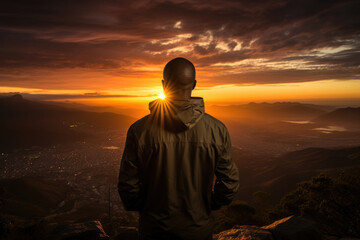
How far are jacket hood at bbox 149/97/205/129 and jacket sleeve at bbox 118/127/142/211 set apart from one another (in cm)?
48

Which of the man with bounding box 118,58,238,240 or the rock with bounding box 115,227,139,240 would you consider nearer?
the man with bounding box 118,58,238,240

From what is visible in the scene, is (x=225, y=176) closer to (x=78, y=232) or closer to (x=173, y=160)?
(x=173, y=160)

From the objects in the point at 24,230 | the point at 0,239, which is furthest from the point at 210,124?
the point at 24,230

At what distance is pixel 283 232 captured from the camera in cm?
798

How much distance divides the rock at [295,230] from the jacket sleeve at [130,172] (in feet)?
26.0

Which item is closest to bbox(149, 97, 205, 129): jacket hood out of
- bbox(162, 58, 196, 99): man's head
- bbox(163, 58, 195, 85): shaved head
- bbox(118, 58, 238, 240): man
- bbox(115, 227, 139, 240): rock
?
bbox(118, 58, 238, 240): man

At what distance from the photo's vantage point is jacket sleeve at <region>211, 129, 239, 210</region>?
3002mm

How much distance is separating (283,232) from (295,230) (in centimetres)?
51

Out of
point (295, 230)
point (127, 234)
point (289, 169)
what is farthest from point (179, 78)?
point (289, 169)

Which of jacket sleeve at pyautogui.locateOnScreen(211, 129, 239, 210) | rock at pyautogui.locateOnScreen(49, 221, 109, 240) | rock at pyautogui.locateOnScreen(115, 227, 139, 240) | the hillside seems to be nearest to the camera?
jacket sleeve at pyautogui.locateOnScreen(211, 129, 239, 210)

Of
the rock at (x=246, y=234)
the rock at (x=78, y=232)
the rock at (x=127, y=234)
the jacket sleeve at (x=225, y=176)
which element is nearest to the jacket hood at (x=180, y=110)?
the jacket sleeve at (x=225, y=176)

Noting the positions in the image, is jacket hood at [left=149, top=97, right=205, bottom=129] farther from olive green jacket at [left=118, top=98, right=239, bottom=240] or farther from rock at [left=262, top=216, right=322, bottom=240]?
rock at [left=262, top=216, right=322, bottom=240]

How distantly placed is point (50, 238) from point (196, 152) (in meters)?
9.08

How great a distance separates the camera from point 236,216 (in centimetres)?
3831
